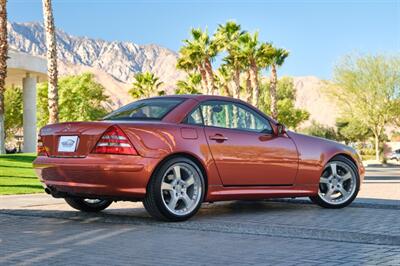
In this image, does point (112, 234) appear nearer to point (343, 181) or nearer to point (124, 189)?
point (124, 189)

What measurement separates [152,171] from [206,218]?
3.79ft

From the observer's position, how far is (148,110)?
8242mm

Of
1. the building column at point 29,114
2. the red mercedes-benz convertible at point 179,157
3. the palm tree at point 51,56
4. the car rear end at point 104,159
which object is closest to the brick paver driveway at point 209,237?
the red mercedes-benz convertible at point 179,157

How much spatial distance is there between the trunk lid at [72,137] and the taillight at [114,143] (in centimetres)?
6

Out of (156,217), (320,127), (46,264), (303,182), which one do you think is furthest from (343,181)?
(320,127)

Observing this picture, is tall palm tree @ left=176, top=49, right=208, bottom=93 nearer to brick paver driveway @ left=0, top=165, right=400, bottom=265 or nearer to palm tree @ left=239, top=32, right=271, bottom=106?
palm tree @ left=239, top=32, right=271, bottom=106

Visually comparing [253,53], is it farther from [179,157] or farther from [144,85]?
[179,157]

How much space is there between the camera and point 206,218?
323 inches

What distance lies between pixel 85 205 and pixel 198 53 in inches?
1513

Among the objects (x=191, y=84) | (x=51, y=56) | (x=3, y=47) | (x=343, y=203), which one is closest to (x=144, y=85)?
(x=191, y=84)

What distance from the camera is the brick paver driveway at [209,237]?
5426mm

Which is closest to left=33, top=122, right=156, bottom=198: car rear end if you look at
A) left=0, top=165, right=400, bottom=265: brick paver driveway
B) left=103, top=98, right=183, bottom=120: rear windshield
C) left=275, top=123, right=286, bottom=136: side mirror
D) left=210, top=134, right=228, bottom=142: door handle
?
left=0, top=165, right=400, bottom=265: brick paver driveway

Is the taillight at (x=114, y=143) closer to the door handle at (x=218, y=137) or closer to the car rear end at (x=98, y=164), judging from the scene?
the car rear end at (x=98, y=164)

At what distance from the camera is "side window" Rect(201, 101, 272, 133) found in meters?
8.32
